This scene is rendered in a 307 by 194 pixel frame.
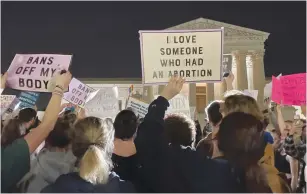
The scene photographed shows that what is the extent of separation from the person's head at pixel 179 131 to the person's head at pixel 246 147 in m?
0.31

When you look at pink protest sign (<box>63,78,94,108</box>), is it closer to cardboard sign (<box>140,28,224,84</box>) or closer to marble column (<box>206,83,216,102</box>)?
cardboard sign (<box>140,28,224,84</box>)

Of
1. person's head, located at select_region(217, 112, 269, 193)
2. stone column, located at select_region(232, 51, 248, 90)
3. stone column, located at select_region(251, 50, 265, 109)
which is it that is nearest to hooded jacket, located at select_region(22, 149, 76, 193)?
person's head, located at select_region(217, 112, 269, 193)

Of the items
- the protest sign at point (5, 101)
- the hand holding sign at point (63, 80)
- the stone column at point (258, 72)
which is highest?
the stone column at point (258, 72)

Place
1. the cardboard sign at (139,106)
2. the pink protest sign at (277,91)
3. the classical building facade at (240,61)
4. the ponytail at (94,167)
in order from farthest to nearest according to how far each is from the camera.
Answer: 1. the classical building facade at (240,61)
2. the cardboard sign at (139,106)
3. the pink protest sign at (277,91)
4. the ponytail at (94,167)

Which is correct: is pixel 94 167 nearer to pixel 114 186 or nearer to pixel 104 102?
pixel 114 186

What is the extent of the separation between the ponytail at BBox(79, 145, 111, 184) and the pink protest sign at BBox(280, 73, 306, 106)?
2127mm

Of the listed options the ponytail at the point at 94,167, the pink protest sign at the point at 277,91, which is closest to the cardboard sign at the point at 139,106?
the pink protest sign at the point at 277,91

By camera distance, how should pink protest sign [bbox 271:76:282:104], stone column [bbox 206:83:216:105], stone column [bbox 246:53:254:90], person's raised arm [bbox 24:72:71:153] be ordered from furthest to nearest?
stone column [bbox 246:53:254:90] < stone column [bbox 206:83:216:105] < pink protest sign [bbox 271:76:282:104] < person's raised arm [bbox 24:72:71:153]

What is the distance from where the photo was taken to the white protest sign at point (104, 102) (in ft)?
16.7

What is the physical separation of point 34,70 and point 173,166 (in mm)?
1419

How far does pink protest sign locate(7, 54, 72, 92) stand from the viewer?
12.1 feet

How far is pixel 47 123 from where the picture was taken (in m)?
3.02

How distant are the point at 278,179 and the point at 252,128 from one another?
423mm

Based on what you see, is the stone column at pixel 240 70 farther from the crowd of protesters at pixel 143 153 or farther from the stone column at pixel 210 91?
the crowd of protesters at pixel 143 153
